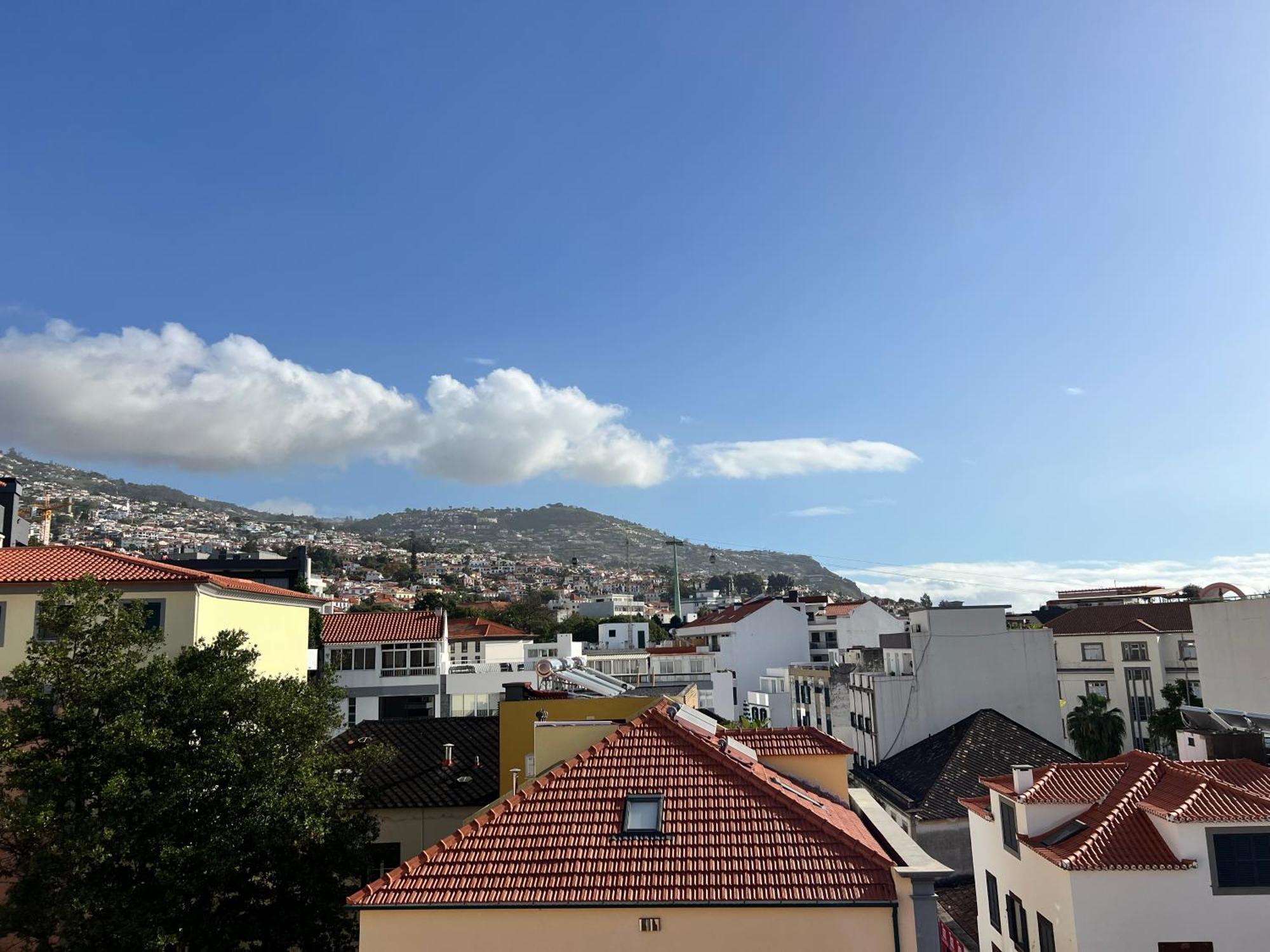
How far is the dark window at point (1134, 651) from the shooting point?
5847 cm

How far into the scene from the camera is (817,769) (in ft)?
57.0

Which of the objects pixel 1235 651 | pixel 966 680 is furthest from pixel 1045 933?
pixel 966 680

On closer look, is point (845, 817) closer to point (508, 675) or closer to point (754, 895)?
point (754, 895)

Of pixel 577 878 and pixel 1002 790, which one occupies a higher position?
pixel 577 878

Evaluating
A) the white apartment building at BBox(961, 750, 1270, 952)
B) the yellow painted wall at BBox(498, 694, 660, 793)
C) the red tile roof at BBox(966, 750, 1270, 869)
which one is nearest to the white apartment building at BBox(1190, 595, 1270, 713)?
the red tile roof at BBox(966, 750, 1270, 869)

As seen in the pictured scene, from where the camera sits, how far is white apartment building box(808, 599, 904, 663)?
80188 millimetres

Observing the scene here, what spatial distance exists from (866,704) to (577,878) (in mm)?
36877

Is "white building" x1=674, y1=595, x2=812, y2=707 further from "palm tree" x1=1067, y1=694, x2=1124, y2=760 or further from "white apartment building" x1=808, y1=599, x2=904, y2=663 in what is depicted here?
"palm tree" x1=1067, y1=694, x2=1124, y2=760

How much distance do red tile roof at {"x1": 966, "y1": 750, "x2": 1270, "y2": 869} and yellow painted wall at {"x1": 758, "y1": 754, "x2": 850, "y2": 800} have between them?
181 inches

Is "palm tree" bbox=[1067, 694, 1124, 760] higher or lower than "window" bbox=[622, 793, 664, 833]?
lower

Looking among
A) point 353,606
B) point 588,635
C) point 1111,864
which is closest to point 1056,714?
point 1111,864

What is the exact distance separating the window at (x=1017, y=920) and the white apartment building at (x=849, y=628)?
5776 centimetres

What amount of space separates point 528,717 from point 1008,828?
12152 millimetres

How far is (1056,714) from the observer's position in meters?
40.6
